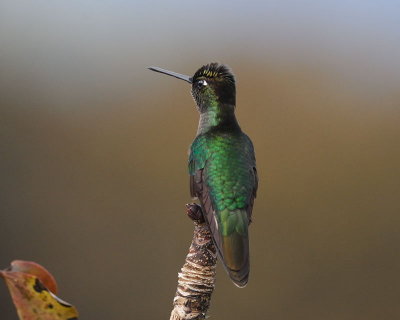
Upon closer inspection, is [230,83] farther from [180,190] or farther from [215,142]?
[180,190]

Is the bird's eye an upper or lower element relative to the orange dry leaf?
upper

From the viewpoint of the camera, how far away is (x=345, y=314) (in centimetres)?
348

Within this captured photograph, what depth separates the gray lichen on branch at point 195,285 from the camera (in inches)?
28.0

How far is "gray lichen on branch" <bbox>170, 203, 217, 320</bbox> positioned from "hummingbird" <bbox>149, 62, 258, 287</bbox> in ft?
0.68

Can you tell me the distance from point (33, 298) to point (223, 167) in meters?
0.95

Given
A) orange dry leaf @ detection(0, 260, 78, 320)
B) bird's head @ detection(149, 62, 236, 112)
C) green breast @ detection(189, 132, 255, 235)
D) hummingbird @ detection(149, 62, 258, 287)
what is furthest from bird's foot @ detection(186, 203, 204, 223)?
orange dry leaf @ detection(0, 260, 78, 320)

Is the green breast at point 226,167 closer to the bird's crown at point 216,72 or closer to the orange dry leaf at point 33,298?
the bird's crown at point 216,72

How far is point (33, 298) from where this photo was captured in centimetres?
40

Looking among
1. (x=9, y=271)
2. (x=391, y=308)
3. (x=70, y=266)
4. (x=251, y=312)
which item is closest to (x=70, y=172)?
(x=70, y=266)

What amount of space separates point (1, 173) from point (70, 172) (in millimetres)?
523

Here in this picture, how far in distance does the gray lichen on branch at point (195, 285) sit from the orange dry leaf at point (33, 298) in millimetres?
314

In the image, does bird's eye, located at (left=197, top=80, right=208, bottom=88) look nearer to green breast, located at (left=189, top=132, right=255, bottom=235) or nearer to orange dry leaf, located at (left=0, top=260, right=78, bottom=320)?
green breast, located at (left=189, top=132, right=255, bottom=235)

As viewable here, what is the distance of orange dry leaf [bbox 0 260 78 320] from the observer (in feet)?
1.27

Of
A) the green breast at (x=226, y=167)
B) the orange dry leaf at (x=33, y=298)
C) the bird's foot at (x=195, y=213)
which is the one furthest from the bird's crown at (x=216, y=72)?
Answer: the orange dry leaf at (x=33, y=298)
